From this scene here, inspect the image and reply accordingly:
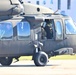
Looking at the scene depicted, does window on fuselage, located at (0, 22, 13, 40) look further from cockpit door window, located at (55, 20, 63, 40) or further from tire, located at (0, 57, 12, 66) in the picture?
cockpit door window, located at (55, 20, 63, 40)

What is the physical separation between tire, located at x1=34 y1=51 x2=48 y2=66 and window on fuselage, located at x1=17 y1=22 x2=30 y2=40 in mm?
939

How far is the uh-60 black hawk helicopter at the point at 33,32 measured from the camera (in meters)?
20.0

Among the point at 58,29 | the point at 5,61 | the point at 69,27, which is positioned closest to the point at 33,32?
the point at 58,29

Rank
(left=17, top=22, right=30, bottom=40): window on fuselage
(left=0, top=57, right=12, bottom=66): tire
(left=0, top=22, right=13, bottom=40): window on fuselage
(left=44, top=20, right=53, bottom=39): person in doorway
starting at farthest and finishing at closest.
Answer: (left=0, top=57, right=12, bottom=66): tire → (left=44, top=20, right=53, bottom=39): person in doorway → (left=17, top=22, right=30, bottom=40): window on fuselage → (left=0, top=22, right=13, bottom=40): window on fuselage

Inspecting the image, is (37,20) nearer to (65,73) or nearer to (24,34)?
(24,34)

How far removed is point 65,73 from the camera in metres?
16.2

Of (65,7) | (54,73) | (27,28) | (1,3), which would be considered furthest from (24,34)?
(65,7)

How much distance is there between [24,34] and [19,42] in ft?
1.40

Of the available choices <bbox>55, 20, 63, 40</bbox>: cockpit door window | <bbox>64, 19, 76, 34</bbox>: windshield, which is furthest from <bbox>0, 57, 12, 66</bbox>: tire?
<bbox>64, 19, 76, 34</bbox>: windshield

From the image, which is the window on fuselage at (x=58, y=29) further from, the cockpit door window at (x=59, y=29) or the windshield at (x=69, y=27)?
the windshield at (x=69, y=27)

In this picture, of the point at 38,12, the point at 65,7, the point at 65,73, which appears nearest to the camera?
the point at 65,73

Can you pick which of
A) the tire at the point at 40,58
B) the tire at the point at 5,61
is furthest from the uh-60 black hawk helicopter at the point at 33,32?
the tire at the point at 5,61

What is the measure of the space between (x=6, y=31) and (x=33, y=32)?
1312 mm

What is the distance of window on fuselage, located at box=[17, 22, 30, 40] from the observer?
2014cm
